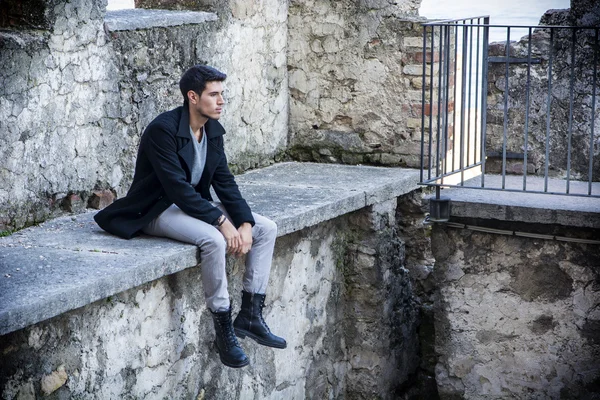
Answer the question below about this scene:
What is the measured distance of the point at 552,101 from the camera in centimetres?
557

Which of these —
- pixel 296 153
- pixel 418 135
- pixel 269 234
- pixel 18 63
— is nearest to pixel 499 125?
pixel 418 135

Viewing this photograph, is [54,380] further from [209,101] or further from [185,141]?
[209,101]

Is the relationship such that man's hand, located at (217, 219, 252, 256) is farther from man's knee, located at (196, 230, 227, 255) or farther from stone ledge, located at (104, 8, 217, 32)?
stone ledge, located at (104, 8, 217, 32)

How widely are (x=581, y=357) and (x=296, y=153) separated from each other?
237 centimetres

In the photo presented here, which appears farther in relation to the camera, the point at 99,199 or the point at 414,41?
the point at 414,41

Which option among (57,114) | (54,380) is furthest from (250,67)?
(54,380)

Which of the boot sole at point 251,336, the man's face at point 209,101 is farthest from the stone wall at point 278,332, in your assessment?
the man's face at point 209,101

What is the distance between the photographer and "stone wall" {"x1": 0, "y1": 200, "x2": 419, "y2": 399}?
3.55 metres

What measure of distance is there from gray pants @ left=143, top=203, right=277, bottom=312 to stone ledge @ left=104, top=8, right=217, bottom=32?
1.10 metres

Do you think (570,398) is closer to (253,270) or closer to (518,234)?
(518,234)

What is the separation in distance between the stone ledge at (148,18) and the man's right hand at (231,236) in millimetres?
1273

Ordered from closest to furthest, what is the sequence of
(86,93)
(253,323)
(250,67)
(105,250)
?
(105,250) < (253,323) < (86,93) < (250,67)

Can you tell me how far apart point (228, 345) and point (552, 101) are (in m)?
2.62

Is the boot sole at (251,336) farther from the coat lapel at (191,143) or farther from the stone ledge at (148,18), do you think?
the stone ledge at (148,18)
